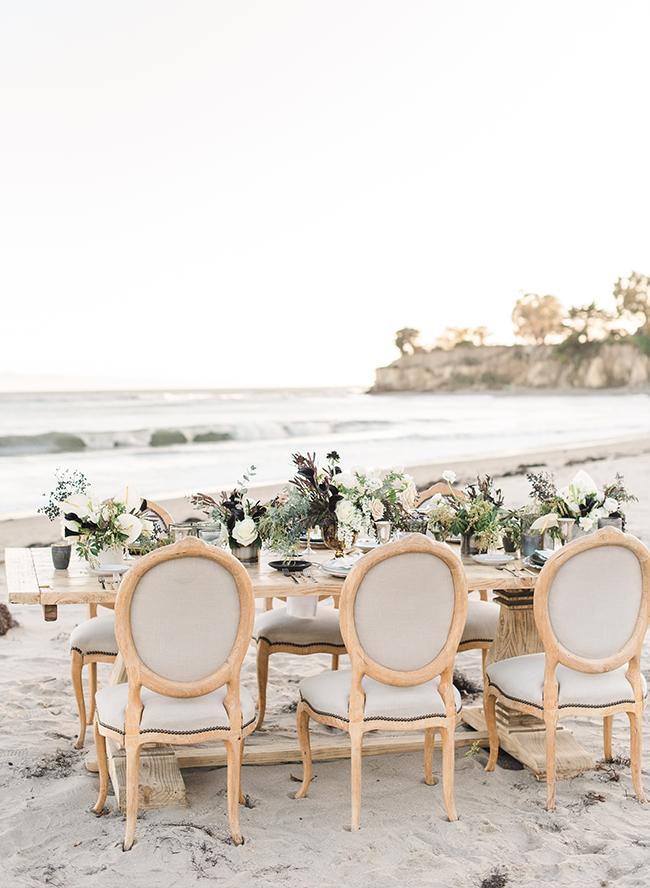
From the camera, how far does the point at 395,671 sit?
8.22 feet

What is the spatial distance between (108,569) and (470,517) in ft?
4.94

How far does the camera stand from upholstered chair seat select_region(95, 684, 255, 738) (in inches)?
93.1

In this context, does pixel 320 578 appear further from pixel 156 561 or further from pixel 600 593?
pixel 600 593

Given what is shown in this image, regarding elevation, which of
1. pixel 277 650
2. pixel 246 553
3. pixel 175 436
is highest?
pixel 246 553

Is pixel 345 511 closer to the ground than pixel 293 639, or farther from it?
farther from it

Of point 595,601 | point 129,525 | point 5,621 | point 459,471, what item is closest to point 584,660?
point 595,601

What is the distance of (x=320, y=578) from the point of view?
2.86m

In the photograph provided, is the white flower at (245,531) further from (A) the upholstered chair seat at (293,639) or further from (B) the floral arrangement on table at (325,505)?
(A) the upholstered chair seat at (293,639)

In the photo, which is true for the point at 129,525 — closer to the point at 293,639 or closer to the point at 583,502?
the point at 293,639

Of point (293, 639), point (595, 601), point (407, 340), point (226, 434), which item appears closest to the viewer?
point (595, 601)

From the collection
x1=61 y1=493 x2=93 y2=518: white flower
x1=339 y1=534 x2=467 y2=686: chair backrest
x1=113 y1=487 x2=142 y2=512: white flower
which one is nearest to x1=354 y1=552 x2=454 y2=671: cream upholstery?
x1=339 y1=534 x2=467 y2=686: chair backrest

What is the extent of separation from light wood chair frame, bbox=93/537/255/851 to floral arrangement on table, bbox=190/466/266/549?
567 mm

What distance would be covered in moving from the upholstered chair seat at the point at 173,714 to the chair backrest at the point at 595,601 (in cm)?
112

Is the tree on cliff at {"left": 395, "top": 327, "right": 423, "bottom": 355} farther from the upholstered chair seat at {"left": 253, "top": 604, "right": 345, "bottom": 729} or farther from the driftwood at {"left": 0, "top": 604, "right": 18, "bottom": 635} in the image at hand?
the upholstered chair seat at {"left": 253, "top": 604, "right": 345, "bottom": 729}
